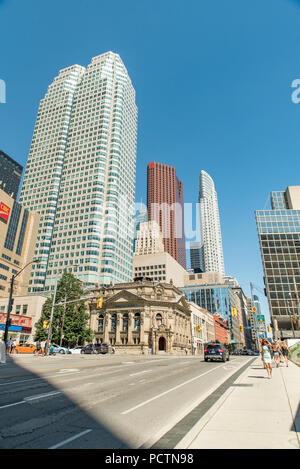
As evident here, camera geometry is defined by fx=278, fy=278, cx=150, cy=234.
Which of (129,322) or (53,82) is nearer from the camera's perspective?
(129,322)

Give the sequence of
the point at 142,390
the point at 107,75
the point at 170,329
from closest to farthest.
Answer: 1. the point at 142,390
2. the point at 170,329
3. the point at 107,75

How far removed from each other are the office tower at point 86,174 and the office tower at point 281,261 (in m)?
56.3

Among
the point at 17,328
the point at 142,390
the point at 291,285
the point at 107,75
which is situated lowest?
the point at 142,390

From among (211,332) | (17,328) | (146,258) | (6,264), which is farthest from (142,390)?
(146,258)

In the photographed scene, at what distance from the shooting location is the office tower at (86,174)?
11125 cm

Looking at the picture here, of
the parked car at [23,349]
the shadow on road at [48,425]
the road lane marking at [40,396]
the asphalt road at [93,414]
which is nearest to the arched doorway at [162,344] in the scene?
the parked car at [23,349]

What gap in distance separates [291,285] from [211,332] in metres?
40.1

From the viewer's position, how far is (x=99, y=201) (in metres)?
117

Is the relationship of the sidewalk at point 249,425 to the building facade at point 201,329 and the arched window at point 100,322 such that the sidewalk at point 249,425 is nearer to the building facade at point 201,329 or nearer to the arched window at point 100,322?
the arched window at point 100,322

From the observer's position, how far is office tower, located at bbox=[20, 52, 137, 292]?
365ft

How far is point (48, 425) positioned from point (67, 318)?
173 ft

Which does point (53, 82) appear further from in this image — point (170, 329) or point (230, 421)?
point (230, 421)

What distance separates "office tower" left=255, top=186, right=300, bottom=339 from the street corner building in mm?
38803

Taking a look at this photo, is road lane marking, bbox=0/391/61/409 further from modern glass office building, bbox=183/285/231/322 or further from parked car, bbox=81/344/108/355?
modern glass office building, bbox=183/285/231/322
